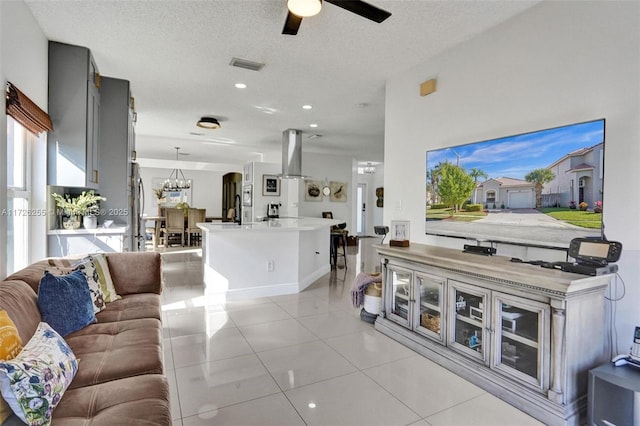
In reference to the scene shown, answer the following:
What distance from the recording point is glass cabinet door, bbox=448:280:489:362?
7.43ft

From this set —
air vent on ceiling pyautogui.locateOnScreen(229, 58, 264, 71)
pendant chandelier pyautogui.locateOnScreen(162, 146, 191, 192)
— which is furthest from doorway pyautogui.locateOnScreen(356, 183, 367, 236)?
air vent on ceiling pyautogui.locateOnScreen(229, 58, 264, 71)

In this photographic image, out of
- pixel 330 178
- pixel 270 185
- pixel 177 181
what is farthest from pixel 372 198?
pixel 177 181

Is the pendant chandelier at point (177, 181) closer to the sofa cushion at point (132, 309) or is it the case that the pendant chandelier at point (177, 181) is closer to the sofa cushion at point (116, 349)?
the sofa cushion at point (132, 309)

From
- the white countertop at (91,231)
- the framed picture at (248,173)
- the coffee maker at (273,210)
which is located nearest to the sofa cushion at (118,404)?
the white countertop at (91,231)

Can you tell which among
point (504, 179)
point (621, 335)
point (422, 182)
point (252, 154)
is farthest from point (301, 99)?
point (252, 154)

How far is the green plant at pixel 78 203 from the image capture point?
11.2ft

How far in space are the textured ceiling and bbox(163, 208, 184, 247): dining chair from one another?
334cm

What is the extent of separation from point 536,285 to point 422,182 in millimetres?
1704

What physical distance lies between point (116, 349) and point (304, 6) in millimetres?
2365

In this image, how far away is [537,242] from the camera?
242cm

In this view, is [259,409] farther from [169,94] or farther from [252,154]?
[252,154]

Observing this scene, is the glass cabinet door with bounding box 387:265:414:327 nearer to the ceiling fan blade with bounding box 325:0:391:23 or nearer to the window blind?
the ceiling fan blade with bounding box 325:0:391:23

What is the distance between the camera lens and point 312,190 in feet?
29.7

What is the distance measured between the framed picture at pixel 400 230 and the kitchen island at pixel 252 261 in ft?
5.57
